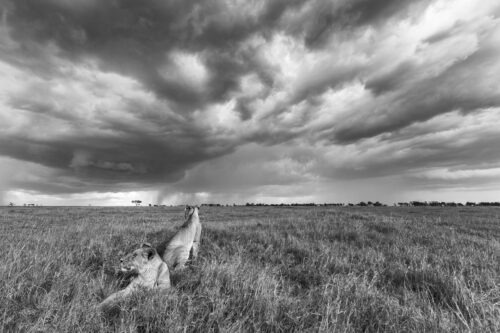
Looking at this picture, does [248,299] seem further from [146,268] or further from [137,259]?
[137,259]

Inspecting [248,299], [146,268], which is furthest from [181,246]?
[248,299]

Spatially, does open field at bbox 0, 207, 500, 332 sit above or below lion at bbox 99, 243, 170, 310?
below

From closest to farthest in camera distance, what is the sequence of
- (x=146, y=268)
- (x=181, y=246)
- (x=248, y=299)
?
(x=248, y=299) < (x=146, y=268) < (x=181, y=246)

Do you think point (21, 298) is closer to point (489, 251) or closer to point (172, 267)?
point (172, 267)

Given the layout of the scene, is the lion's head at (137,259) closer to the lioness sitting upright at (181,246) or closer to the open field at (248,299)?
the open field at (248,299)

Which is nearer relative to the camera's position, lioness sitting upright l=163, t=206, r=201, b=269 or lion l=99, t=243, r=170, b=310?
lion l=99, t=243, r=170, b=310

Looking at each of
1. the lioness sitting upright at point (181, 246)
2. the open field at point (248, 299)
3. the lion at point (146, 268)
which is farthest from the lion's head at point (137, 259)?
the lioness sitting upright at point (181, 246)

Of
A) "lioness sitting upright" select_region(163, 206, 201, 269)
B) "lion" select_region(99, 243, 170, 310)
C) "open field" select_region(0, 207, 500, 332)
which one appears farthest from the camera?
"lioness sitting upright" select_region(163, 206, 201, 269)

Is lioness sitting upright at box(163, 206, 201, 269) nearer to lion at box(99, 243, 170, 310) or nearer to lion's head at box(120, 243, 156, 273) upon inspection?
lion at box(99, 243, 170, 310)

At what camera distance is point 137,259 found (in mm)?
4406

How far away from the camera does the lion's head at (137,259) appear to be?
431 cm

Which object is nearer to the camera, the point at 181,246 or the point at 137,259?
the point at 137,259

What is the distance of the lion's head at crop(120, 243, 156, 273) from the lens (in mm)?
4309

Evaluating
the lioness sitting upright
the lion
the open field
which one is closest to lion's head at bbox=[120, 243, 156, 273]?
the lion
